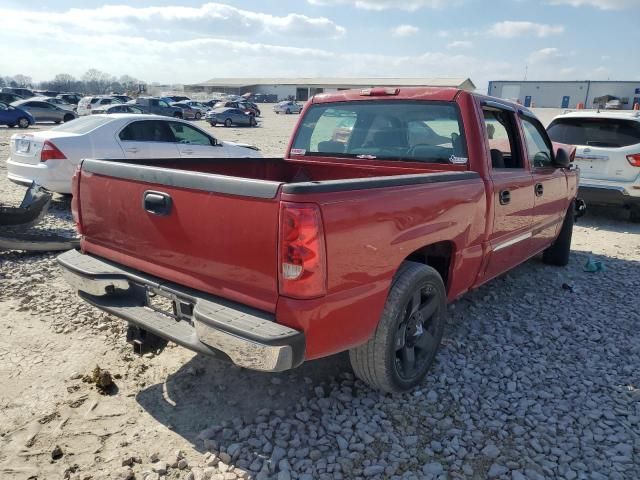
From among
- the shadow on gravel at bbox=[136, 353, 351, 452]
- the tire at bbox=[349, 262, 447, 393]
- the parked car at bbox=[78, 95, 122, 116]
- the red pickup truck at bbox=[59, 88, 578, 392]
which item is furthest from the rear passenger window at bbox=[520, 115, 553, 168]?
the parked car at bbox=[78, 95, 122, 116]

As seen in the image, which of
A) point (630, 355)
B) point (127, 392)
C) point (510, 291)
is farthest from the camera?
point (510, 291)

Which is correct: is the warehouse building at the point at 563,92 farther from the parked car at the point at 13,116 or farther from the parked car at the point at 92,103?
the parked car at the point at 13,116

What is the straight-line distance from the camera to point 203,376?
3359 mm

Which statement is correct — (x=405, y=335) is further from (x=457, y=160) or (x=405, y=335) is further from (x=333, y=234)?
(x=457, y=160)

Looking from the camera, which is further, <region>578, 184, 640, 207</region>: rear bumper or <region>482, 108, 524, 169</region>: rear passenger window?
<region>578, 184, 640, 207</region>: rear bumper

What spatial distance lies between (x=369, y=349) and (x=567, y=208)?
13.1 feet

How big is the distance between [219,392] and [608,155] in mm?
7403

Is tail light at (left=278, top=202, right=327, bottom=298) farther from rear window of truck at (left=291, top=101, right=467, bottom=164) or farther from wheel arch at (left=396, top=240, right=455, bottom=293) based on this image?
rear window of truck at (left=291, top=101, right=467, bottom=164)

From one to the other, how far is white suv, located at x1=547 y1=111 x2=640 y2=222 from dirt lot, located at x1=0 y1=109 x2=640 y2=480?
417cm

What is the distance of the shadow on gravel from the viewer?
2.93 m

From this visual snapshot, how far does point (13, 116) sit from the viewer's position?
82.6ft

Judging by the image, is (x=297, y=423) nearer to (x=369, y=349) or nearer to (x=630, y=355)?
(x=369, y=349)

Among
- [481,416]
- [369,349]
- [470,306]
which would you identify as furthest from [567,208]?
[369,349]

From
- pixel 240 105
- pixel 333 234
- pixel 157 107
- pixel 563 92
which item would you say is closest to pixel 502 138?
pixel 333 234
